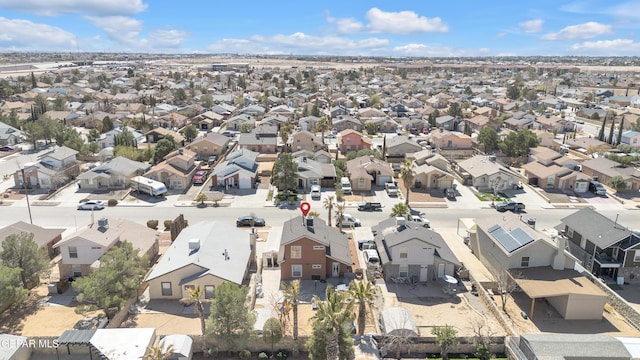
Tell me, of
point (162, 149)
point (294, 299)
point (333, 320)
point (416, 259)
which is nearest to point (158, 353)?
point (294, 299)

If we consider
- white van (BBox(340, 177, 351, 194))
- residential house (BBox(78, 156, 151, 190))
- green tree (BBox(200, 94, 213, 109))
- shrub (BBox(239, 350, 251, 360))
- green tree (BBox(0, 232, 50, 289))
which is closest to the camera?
shrub (BBox(239, 350, 251, 360))

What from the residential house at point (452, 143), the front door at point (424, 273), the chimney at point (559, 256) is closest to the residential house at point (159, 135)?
the residential house at point (452, 143)

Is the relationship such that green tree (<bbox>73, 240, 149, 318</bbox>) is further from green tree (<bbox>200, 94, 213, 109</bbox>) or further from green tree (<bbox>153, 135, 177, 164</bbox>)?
green tree (<bbox>200, 94, 213, 109</bbox>)

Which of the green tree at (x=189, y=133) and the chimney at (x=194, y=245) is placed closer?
the chimney at (x=194, y=245)

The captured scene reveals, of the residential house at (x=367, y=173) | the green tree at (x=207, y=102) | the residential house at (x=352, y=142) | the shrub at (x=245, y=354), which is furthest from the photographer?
the green tree at (x=207, y=102)

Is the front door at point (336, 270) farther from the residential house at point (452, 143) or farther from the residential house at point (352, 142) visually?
the residential house at point (452, 143)

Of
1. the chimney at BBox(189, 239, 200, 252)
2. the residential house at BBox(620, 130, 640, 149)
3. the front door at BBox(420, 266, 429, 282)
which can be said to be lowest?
the front door at BBox(420, 266, 429, 282)

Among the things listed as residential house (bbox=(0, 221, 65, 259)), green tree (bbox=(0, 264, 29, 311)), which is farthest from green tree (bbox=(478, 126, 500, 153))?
green tree (bbox=(0, 264, 29, 311))
